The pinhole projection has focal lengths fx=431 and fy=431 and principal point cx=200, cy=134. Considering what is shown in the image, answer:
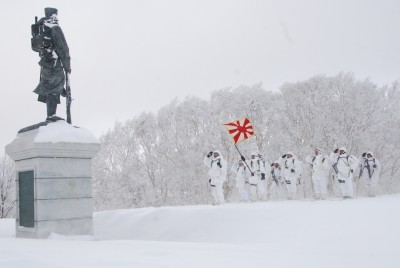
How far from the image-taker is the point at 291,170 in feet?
56.3

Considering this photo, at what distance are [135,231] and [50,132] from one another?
4.09 metres

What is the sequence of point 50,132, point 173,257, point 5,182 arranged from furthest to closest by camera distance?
point 5,182, point 50,132, point 173,257

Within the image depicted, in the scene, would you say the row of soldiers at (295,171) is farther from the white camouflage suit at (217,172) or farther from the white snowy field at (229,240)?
the white snowy field at (229,240)

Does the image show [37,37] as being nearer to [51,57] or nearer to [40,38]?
[40,38]

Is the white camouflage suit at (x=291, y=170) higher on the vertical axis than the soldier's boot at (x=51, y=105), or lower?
lower

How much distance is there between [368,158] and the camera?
53.8 ft

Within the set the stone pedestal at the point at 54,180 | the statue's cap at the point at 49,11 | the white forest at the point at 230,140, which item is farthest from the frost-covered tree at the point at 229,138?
the statue's cap at the point at 49,11

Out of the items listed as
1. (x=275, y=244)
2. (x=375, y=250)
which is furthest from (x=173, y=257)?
(x=375, y=250)

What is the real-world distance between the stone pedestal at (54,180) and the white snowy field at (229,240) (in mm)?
412

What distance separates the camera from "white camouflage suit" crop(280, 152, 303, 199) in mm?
17078

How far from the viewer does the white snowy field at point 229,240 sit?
5.23 metres

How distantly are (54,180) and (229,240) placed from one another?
3902 millimetres

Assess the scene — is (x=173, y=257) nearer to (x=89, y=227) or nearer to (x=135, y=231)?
(x=89, y=227)

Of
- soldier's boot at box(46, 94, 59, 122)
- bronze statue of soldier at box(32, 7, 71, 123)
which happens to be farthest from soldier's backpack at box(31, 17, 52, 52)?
soldier's boot at box(46, 94, 59, 122)
